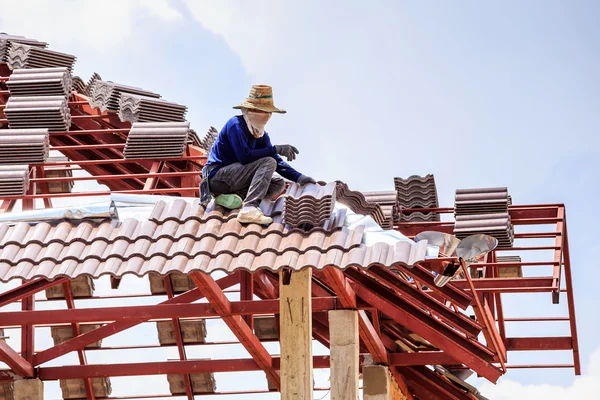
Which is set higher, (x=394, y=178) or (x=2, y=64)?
(x=2, y=64)

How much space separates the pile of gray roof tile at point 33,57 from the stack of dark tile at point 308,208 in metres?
10.6

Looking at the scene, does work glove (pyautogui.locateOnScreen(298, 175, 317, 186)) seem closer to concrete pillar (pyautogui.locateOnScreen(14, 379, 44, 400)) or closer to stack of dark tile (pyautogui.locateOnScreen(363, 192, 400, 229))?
stack of dark tile (pyautogui.locateOnScreen(363, 192, 400, 229))

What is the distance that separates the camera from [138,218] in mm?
15961

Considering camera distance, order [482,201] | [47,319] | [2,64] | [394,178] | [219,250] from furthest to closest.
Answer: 1. [2,64]
2. [394,178]
3. [482,201]
4. [47,319]
5. [219,250]

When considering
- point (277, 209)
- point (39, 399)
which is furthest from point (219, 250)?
point (39, 399)

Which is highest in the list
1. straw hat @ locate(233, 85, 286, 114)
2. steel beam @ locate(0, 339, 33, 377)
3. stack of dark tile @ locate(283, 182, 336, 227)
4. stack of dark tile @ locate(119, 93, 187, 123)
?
stack of dark tile @ locate(119, 93, 187, 123)

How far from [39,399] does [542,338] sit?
8472mm

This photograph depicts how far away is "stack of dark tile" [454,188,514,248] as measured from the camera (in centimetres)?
2067

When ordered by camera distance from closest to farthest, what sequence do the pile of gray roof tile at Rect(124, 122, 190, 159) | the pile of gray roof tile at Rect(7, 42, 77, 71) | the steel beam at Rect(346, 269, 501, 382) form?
1. the steel beam at Rect(346, 269, 501, 382)
2. the pile of gray roof tile at Rect(124, 122, 190, 159)
3. the pile of gray roof tile at Rect(7, 42, 77, 71)

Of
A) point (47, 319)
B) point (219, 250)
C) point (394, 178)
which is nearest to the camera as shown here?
point (219, 250)

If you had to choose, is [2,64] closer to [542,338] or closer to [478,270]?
[478,270]

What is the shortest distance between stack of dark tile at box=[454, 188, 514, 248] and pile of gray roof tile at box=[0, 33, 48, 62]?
9470mm

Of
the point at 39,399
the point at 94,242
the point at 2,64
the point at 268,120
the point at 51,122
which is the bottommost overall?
the point at 39,399

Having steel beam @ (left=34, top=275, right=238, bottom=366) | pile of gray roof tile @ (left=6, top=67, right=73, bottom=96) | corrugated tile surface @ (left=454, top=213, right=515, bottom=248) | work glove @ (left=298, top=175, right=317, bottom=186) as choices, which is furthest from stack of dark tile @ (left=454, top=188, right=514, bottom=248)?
pile of gray roof tile @ (left=6, top=67, right=73, bottom=96)
